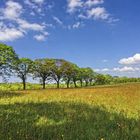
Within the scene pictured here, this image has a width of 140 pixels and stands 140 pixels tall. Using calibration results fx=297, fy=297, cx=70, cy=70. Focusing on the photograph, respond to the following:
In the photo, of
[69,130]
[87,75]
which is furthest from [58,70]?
[69,130]

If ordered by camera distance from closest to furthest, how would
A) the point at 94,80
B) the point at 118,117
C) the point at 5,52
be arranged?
the point at 118,117, the point at 5,52, the point at 94,80

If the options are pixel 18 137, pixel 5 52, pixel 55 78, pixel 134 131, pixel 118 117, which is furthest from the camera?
pixel 55 78

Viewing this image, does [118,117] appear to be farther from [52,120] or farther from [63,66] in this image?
[63,66]

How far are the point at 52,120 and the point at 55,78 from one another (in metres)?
99.1

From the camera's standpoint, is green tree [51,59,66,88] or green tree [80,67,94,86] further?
green tree [80,67,94,86]

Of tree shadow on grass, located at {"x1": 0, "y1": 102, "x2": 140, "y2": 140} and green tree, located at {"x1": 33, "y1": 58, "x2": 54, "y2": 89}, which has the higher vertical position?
green tree, located at {"x1": 33, "y1": 58, "x2": 54, "y2": 89}

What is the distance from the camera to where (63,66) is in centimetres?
11206

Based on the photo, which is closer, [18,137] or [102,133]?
[18,137]

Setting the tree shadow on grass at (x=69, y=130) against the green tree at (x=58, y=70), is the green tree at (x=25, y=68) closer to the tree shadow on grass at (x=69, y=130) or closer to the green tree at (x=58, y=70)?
the green tree at (x=58, y=70)

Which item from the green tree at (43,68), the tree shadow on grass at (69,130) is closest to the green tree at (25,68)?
the green tree at (43,68)

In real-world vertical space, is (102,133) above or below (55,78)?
below

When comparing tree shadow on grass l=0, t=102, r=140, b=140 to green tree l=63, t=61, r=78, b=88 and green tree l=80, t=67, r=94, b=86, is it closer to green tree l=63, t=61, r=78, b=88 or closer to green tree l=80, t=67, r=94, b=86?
green tree l=63, t=61, r=78, b=88

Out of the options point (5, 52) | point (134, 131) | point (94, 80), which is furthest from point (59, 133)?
point (94, 80)

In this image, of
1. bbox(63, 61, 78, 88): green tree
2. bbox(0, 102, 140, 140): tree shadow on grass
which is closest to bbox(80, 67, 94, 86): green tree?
bbox(63, 61, 78, 88): green tree
